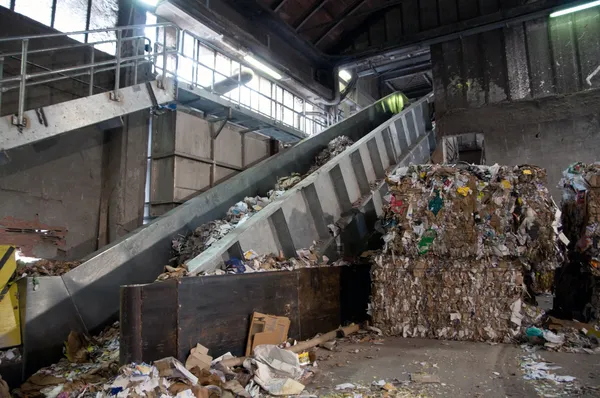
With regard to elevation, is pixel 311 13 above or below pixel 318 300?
above

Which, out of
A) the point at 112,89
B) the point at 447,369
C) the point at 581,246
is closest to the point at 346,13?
the point at 112,89

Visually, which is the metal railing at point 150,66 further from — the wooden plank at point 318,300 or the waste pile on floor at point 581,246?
the waste pile on floor at point 581,246

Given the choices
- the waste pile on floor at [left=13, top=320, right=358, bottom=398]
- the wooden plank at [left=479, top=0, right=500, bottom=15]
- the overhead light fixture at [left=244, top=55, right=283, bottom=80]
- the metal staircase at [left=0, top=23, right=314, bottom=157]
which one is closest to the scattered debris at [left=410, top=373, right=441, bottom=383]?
the waste pile on floor at [left=13, top=320, right=358, bottom=398]

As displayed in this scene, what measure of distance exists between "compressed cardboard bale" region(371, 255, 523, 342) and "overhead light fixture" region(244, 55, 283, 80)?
7.44m

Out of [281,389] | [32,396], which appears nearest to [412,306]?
[281,389]

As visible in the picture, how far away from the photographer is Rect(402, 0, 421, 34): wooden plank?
11.3 m

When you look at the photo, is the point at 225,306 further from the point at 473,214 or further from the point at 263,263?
the point at 473,214

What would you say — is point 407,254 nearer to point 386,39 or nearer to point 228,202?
point 228,202

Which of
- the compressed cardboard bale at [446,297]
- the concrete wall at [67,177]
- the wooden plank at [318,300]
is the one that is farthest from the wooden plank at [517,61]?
the concrete wall at [67,177]

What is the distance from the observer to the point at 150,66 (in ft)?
25.3

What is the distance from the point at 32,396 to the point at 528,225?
5025mm

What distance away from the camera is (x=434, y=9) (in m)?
11.0

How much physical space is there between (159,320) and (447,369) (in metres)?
2.43

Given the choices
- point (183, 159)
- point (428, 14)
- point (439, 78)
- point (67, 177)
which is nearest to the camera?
point (67, 177)
